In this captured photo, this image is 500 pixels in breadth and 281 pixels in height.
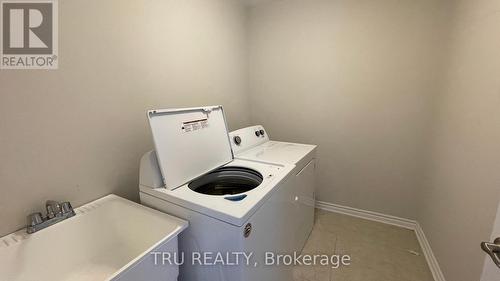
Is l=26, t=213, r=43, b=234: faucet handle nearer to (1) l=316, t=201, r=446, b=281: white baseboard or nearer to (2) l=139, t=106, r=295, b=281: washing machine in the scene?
(2) l=139, t=106, r=295, b=281: washing machine

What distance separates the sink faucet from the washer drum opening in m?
0.72

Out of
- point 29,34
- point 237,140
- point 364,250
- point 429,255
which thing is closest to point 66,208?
point 29,34

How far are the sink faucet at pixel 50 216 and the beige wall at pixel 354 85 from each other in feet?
7.03

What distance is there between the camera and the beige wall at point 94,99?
1.03 m

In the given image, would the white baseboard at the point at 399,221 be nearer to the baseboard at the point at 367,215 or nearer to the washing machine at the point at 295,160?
the baseboard at the point at 367,215

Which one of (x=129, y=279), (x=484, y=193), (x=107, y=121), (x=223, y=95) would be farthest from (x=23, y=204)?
(x=484, y=193)

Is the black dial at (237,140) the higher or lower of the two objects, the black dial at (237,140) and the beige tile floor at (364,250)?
the higher

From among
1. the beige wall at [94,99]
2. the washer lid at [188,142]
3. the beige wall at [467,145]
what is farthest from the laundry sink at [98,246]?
the beige wall at [467,145]

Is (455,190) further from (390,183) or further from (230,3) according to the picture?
(230,3)

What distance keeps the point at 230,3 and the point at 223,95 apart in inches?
38.7

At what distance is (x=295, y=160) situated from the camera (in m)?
1.75

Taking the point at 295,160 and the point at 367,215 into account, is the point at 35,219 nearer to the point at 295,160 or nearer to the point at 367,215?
the point at 295,160

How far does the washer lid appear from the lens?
1.29 meters

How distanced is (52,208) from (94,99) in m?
0.61
